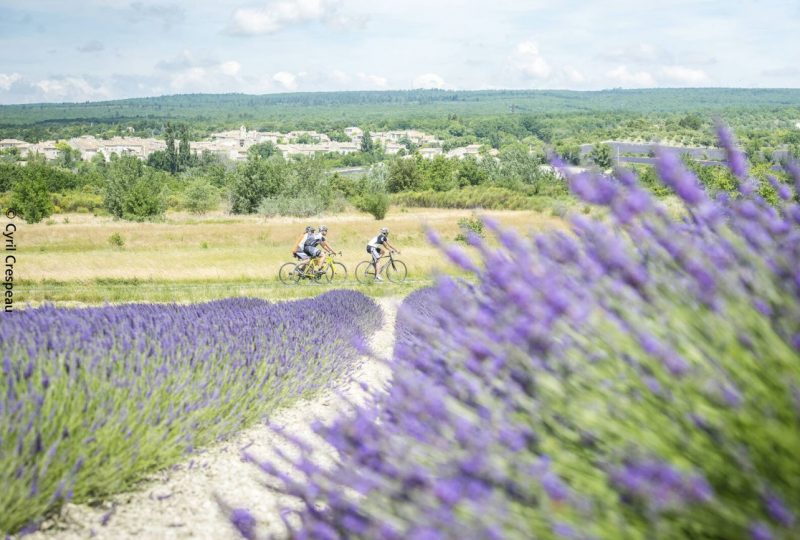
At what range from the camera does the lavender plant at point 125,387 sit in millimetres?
3447

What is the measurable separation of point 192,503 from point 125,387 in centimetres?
75

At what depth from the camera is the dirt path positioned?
3.62m

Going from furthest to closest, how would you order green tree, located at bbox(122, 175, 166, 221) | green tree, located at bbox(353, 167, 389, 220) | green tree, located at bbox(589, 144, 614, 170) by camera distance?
green tree, located at bbox(122, 175, 166, 221) < green tree, located at bbox(353, 167, 389, 220) < green tree, located at bbox(589, 144, 614, 170)

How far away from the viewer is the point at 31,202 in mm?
51406

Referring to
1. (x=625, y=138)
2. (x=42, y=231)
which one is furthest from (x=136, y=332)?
(x=625, y=138)

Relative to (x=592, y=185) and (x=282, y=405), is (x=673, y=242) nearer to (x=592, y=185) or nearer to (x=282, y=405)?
(x=592, y=185)

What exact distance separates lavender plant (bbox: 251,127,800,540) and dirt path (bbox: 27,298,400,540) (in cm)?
120

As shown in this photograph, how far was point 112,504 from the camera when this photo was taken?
392 centimetres

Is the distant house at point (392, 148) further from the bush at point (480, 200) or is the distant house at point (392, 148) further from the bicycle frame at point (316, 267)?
the bicycle frame at point (316, 267)

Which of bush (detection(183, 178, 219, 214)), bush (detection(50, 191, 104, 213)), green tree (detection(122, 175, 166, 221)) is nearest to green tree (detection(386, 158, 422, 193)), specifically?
bush (detection(183, 178, 219, 214))

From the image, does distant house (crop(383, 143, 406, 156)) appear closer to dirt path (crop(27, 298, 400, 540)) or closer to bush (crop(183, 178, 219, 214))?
bush (crop(183, 178, 219, 214))

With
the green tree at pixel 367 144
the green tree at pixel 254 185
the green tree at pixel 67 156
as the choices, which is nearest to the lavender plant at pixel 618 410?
the green tree at pixel 254 185

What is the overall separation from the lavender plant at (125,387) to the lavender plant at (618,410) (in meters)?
1.18

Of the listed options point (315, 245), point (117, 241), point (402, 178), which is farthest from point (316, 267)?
point (402, 178)
